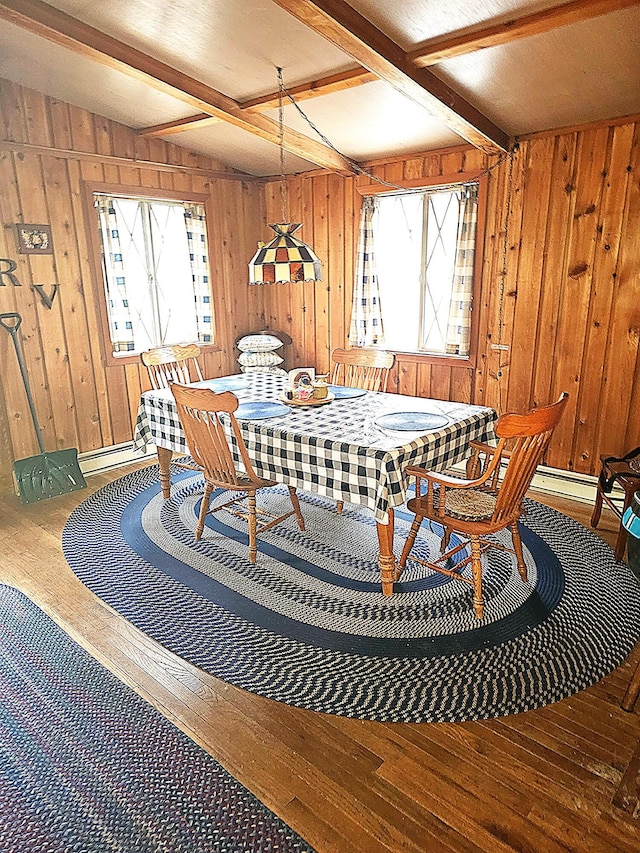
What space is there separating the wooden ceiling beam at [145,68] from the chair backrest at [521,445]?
9.07 feet

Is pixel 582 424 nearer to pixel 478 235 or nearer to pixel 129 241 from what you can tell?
pixel 478 235

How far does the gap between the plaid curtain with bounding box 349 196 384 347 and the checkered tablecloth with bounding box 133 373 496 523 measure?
4.88 feet

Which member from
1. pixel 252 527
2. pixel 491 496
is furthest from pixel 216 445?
pixel 491 496

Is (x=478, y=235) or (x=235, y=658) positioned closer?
(x=235, y=658)

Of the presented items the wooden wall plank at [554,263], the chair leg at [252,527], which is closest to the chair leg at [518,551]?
the chair leg at [252,527]

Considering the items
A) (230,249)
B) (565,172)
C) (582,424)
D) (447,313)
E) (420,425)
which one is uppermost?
(565,172)

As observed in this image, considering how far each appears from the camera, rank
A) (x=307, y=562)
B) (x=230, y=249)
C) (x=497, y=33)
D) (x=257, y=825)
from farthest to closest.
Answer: (x=230, y=249) < (x=307, y=562) < (x=497, y=33) < (x=257, y=825)

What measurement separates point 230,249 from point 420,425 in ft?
10.6

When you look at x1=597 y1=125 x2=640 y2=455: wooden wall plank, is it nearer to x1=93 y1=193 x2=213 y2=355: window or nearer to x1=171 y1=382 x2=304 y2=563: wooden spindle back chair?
x1=171 y1=382 x2=304 y2=563: wooden spindle back chair

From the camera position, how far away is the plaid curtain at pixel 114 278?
14.2 ft

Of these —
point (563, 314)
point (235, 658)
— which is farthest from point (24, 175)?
point (563, 314)

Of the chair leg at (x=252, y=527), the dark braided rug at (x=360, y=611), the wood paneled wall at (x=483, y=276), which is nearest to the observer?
the dark braided rug at (x=360, y=611)

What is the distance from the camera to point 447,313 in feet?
14.8

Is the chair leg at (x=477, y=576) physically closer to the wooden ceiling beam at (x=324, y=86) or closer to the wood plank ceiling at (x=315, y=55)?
the wood plank ceiling at (x=315, y=55)
